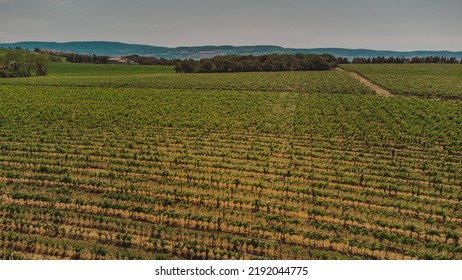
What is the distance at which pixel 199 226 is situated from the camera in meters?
19.8

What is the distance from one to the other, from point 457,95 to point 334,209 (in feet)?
189

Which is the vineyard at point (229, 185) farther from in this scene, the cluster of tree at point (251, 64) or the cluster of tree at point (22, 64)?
the cluster of tree at point (251, 64)

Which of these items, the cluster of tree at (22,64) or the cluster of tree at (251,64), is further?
the cluster of tree at (251,64)

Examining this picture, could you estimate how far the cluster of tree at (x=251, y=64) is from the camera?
13488 cm

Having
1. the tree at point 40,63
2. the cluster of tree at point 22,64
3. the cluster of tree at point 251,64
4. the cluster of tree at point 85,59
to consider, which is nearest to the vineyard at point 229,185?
the cluster of tree at point 22,64

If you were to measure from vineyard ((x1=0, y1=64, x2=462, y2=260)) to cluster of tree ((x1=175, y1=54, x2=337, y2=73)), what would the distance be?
88767 millimetres

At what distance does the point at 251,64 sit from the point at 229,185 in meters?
116

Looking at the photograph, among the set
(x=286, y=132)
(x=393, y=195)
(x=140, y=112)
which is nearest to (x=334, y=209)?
(x=393, y=195)

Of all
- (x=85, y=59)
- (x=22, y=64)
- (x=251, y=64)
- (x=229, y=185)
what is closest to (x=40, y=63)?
(x=22, y=64)

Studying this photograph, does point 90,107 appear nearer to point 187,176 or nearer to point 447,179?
point 187,176

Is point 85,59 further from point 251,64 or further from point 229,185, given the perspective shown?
point 229,185

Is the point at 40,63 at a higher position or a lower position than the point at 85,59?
lower

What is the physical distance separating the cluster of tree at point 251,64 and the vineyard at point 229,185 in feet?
291

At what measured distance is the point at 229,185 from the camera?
2502 cm
